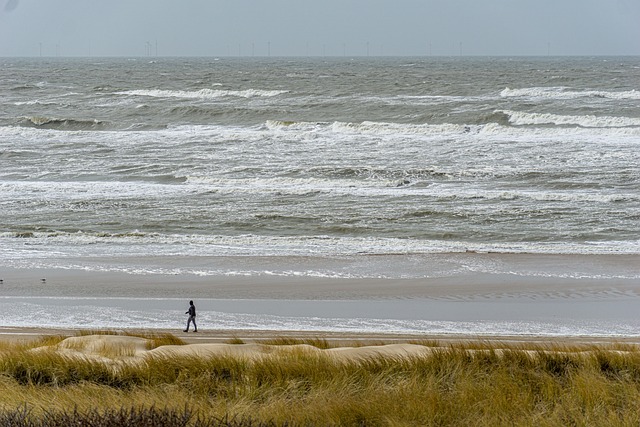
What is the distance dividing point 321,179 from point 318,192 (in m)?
2.49

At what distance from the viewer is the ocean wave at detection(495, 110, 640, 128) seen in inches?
1827

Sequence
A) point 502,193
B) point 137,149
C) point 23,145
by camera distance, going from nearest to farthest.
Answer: point 502,193, point 137,149, point 23,145

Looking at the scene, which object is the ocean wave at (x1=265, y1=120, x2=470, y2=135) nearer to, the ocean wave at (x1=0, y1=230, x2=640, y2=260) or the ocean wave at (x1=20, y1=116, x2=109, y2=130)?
the ocean wave at (x1=20, y1=116, x2=109, y2=130)

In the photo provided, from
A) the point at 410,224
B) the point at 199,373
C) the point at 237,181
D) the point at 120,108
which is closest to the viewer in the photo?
the point at 199,373

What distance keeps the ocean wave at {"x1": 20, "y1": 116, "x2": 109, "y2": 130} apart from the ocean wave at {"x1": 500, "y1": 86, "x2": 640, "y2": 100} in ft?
114

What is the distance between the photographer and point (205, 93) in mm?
80062

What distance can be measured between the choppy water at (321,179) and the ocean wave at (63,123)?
15 centimetres

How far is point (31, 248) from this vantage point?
68.7 feet

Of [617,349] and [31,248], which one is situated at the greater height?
[617,349]

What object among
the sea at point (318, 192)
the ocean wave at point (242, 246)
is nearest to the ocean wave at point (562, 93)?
the sea at point (318, 192)

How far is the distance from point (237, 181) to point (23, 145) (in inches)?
701

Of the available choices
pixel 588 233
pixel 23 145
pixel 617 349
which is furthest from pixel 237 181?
pixel 617 349

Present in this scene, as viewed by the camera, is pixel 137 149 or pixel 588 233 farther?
pixel 137 149

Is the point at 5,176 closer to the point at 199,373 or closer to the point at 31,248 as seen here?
the point at 31,248
